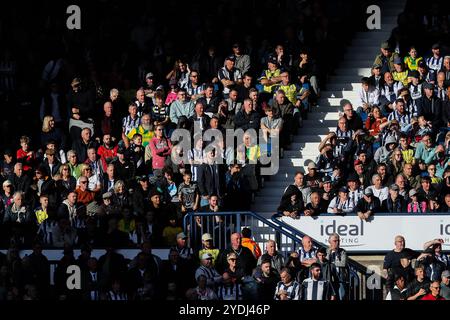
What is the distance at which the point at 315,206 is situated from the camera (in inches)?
1293

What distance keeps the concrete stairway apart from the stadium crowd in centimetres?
29

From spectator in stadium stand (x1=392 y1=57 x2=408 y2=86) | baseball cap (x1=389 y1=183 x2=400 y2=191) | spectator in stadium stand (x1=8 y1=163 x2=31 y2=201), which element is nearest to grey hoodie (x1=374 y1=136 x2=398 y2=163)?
baseball cap (x1=389 y1=183 x2=400 y2=191)

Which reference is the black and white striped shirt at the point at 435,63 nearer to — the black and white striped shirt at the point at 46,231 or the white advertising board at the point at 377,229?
the white advertising board at the point at 377,229

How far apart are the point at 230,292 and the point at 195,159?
11.3ft

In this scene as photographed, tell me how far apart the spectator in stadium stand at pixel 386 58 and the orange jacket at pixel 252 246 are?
553cm

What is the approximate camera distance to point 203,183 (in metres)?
33.4

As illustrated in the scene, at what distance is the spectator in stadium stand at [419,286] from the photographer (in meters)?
30.9

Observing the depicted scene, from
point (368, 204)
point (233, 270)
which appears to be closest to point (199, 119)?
point (368, 204)

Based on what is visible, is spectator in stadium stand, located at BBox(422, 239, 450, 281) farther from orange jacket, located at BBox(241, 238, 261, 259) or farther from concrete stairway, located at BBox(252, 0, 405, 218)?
concrete stairway, located at BBox(252, 0, 405, 218)
